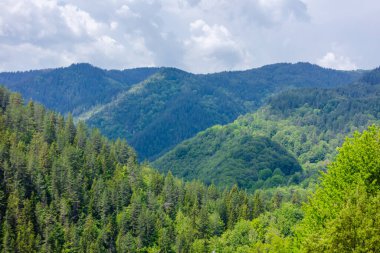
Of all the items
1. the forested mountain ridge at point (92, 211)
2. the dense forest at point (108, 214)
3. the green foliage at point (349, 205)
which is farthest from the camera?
the forested mountain ridge at point (92, 211)

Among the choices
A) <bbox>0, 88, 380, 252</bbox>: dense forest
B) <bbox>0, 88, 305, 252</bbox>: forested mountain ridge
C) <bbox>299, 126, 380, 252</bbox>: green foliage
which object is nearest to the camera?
<bbox>299, 126, 380, 252</bbox>: green foliage

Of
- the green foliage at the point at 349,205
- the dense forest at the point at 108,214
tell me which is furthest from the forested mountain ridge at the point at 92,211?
the green foliage at the point at 349,205

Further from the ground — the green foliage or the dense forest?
the green foliage

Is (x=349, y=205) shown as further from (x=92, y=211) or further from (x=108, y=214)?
(x=92, y=211)

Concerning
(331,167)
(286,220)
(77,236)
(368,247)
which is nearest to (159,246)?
(77,236)

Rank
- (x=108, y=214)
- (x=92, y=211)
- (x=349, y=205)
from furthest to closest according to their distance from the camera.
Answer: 1. (x=92, y=211)
2. (x=108, y=214)
3. (x=349, y=205)

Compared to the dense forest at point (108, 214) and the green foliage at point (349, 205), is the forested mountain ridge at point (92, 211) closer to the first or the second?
the dense forest at point (108, 214)

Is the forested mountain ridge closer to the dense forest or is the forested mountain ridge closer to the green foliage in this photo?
the dense forest

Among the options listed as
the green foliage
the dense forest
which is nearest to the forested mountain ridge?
the dense forest

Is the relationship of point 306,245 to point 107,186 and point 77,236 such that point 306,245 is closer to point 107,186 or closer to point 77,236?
point 77,236

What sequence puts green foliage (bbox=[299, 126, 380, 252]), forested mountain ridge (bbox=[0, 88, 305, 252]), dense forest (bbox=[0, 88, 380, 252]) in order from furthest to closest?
forested mountain ridge (bbox=[0, 88, 305, 252]) → dense forest (bbox=[0, 88, 380, 252]) → green foliage (bbox=[299, 126, 380, 252])

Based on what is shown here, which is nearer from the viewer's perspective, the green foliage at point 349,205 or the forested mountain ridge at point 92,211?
the green foliage at point 349,205

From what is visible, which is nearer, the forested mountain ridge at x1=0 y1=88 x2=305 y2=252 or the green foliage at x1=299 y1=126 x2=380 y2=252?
the green foliage at x1=299 y1=126 x2=380 y2=252

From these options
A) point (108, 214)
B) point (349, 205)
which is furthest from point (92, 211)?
point (349, 205)
